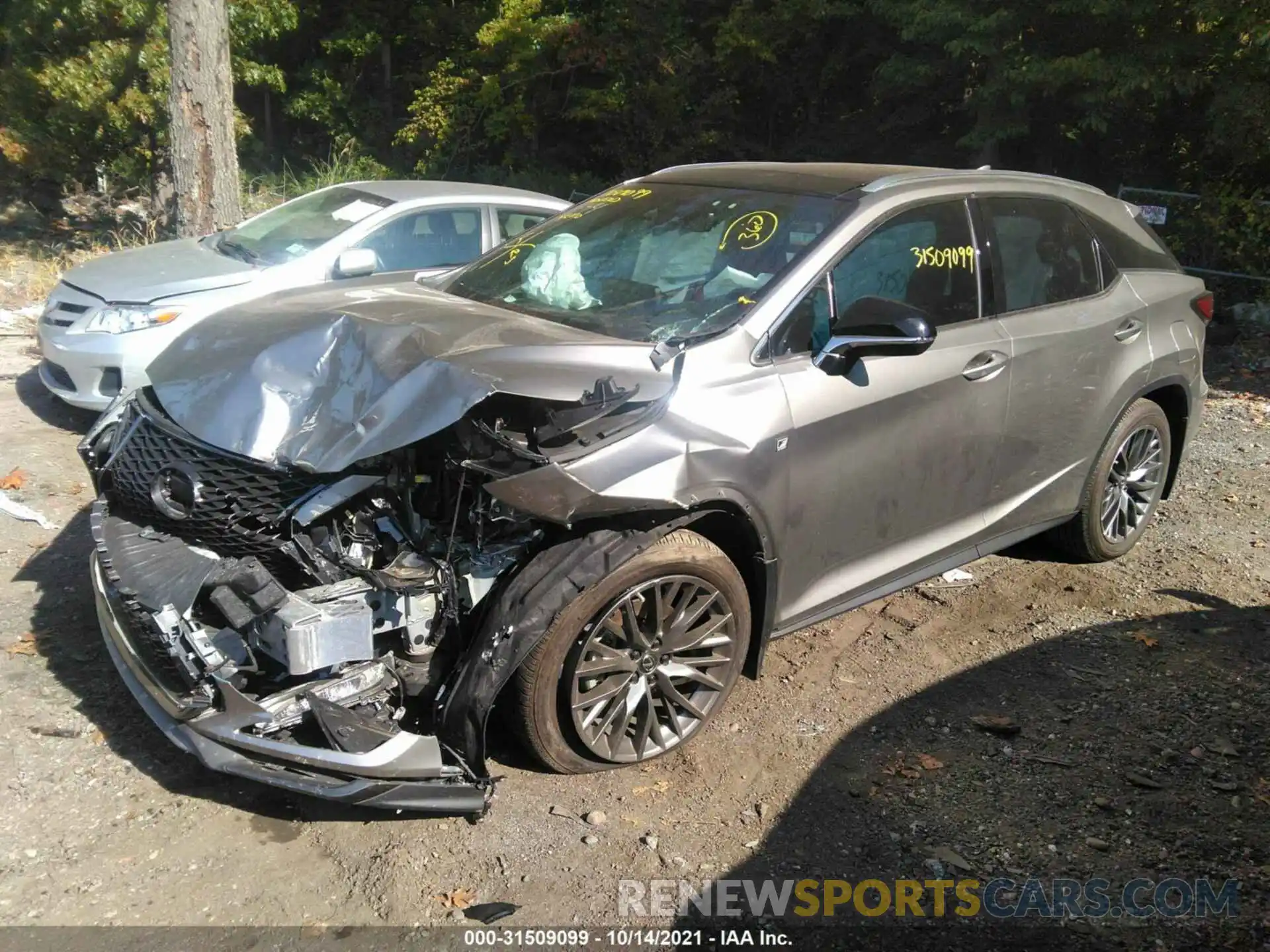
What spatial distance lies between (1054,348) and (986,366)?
0.51m

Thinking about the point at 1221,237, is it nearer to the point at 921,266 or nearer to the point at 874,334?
the point at 921,266

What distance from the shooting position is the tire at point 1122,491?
5133 millimetres

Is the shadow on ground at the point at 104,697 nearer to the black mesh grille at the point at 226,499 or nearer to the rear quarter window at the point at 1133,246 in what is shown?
the black mesh grille at the point at 226,499

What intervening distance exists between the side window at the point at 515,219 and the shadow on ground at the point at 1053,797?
476cm

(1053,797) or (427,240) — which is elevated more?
(427,240)

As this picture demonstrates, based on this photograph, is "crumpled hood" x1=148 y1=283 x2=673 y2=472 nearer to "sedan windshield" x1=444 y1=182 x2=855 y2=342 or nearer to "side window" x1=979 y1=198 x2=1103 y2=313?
"sedan windshield" x1=444 y1=182 x2=855 y2=342

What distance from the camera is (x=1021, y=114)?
11625 mm

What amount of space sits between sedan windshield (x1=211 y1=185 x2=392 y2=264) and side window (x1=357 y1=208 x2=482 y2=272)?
20cm

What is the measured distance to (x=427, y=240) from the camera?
7.46 meters

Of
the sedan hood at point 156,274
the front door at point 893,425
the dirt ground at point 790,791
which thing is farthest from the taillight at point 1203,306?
the sedan hood at point 156,274

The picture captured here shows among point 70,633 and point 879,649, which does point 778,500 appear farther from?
point 70,633

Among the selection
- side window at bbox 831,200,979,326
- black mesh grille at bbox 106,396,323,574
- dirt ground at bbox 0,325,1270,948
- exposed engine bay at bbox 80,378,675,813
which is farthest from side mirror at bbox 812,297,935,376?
A: black mesh grille at bbox 106,396,323,574

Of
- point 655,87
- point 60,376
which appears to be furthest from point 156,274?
point 655,87

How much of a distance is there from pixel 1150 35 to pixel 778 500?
925 cm
